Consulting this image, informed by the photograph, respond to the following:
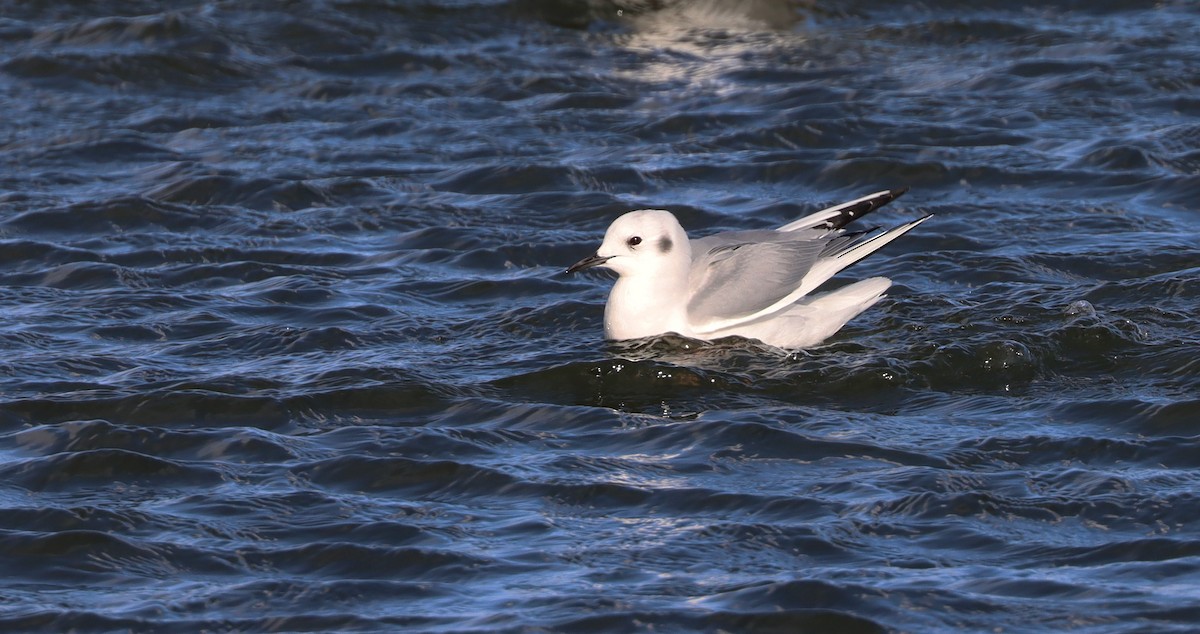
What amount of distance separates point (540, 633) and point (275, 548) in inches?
44.8

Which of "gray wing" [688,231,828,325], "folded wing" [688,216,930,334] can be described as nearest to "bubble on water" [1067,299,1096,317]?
"folded wing" [688,216,930,334]

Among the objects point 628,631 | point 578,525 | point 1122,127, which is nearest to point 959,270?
point 1122,127

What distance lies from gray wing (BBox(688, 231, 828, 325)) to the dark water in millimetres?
215

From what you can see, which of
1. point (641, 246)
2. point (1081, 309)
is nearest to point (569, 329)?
point (641, 246)

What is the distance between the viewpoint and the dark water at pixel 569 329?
621 cm

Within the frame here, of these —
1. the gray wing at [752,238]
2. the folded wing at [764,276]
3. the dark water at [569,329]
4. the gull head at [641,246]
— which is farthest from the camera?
the gray wing at [752,238]

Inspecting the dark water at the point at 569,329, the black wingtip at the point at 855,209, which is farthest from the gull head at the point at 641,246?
the black wingtip at the point at 855,209

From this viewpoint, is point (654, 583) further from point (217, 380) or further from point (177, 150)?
point (177, 150)

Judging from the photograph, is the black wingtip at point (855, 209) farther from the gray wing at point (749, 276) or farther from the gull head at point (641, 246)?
the gull head at point (641, 246)

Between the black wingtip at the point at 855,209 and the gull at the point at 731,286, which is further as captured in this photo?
the black wingtip at the point at 855,209

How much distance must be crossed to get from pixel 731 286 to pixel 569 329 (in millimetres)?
1006

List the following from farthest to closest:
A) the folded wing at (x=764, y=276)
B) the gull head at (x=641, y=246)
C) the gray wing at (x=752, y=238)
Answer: the gray wing at (x=752, y=238) → the gull head at (x=641, y=246) → the folded wing at (x=764, y=276)

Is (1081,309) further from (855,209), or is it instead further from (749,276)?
(749,276)

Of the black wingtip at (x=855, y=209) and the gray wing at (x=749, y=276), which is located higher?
the black wingtip at (x=855, y=209)
